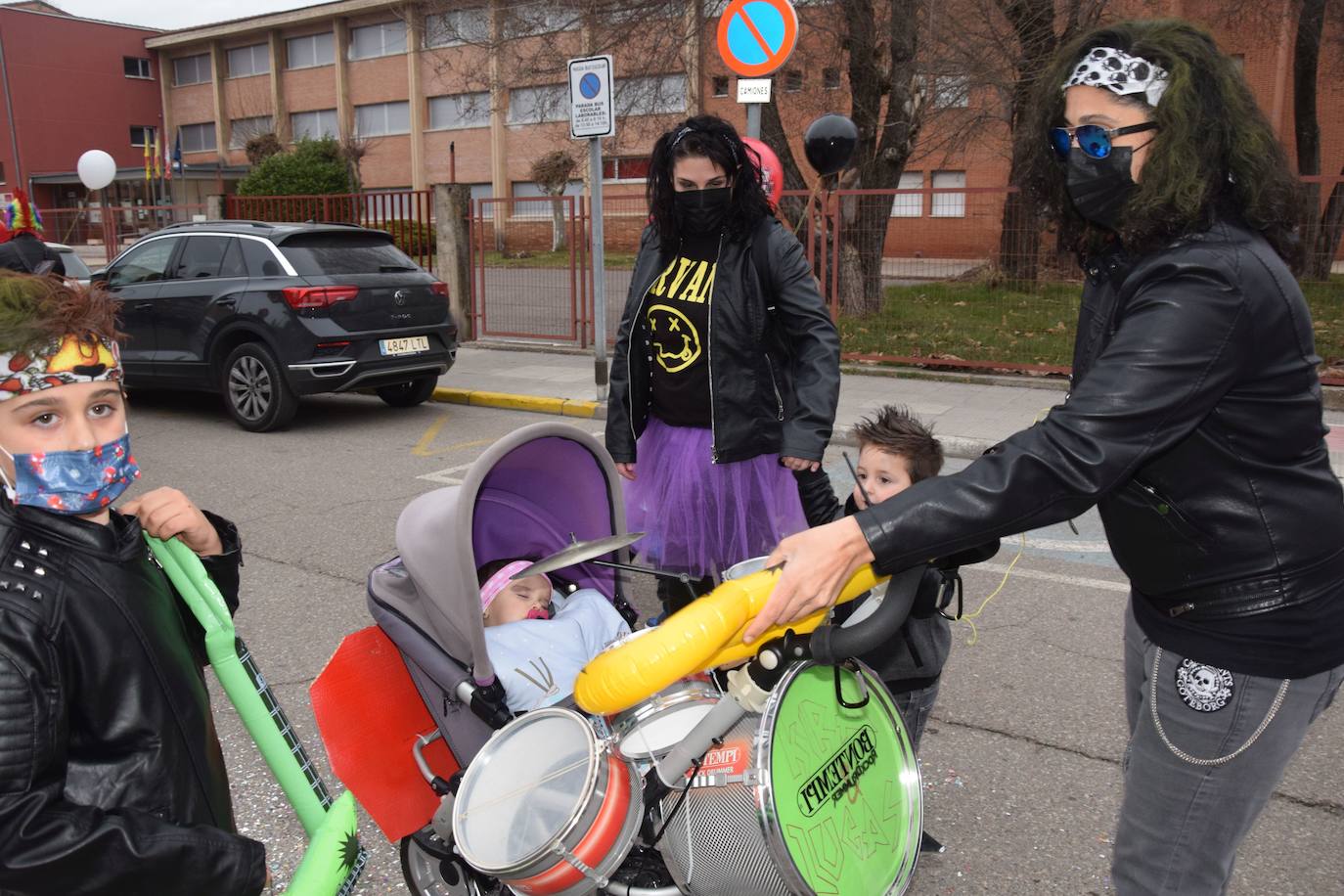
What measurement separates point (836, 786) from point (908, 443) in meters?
1.25

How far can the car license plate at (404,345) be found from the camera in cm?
903

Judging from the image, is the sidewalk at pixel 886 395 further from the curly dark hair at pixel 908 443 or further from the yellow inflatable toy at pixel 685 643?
the yellow inflatable toy at pixel 685 643

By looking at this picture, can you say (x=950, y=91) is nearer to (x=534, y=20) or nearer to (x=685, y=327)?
(x=534, y=20)

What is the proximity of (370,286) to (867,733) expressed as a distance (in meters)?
7.75

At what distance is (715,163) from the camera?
3.68 meters

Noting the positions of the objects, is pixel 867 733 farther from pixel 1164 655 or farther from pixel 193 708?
pixel 193 708

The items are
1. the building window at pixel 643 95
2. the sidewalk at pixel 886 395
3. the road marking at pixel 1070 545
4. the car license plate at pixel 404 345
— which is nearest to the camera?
the road marking at pixel 1070 545

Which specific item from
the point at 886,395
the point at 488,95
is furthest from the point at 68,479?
the point at 488,95

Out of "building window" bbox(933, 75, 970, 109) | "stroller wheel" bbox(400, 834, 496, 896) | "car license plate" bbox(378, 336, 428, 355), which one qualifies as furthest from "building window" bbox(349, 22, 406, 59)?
"stroller wheel" bbox(400, 834, 496, 896)

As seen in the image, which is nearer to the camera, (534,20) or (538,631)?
(538,631)

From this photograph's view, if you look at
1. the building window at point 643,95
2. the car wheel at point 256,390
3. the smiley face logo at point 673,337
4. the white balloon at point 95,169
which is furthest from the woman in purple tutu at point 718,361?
the white balloon at point 95,169

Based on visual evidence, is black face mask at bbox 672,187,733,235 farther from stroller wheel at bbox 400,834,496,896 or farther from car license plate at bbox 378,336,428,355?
car license plate at bbox 378,336,428,355

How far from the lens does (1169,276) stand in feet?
5.09

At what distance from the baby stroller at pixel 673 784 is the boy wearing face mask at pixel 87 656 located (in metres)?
0.47
